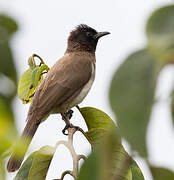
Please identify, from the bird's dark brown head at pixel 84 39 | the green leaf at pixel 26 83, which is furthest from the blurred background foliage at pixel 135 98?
the bird's dark brown head at pixel 84 39

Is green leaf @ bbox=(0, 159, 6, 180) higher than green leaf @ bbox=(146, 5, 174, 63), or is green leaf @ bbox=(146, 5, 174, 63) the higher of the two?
green leaf @ bbox=(146, 5, 174, 63)

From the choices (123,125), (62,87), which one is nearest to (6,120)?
(123,125)

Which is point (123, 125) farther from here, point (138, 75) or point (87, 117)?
point (87, 117)

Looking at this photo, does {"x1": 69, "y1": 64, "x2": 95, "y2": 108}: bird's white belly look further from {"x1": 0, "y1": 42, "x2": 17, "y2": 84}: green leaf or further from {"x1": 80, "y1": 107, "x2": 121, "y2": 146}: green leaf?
{"x1": 0, "y1": 42, "x2": 17, "y2": 84}: green leaf

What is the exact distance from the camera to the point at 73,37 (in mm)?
5328

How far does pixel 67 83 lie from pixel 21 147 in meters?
3.40

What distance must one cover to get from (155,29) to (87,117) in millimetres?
1761

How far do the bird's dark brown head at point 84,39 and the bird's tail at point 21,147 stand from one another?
1842 millimetres

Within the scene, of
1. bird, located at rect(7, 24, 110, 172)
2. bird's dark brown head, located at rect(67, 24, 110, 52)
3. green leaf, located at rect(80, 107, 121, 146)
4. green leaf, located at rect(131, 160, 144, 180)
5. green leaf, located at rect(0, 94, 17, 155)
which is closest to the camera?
green leaf, located at rect(0, 94, 17, 155)

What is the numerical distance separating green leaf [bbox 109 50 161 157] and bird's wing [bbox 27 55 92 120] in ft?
10.3

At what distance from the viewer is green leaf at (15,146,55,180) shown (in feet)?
5.67

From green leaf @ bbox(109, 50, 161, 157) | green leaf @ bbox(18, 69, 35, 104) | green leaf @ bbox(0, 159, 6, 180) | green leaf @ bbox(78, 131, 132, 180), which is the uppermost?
green leaf @ bbox(109, 50, 161, 157)

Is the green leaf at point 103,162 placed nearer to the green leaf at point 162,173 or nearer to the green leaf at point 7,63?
the green leaf at point 162,173

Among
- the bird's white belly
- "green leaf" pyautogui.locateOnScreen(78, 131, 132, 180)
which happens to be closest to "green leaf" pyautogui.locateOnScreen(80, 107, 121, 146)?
"green leaf" pyautogui.locateOnScreen(78, 131, 132, 180)
